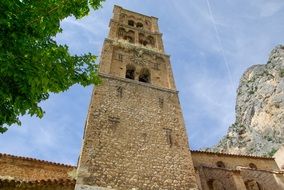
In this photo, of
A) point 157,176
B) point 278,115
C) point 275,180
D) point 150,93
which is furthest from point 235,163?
point 278,115

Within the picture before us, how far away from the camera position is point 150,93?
49.9 ft

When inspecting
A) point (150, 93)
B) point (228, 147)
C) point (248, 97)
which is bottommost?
point (150, 93)

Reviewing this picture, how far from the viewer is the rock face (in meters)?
28.4

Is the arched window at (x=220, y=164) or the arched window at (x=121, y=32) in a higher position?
the arched window at (x=121, y=32)

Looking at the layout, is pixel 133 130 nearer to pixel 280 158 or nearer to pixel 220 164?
pixel 220 164

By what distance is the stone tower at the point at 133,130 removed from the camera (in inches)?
413

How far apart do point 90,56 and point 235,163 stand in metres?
15.0

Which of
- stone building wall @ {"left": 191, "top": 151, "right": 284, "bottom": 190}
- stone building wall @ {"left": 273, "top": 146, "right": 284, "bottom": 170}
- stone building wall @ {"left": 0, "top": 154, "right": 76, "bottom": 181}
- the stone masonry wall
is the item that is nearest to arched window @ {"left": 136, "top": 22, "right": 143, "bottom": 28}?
the stone masonry wall

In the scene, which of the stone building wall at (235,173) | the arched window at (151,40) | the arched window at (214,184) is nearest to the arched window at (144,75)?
the arched window at (151,40)

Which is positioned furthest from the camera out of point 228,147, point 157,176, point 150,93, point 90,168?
point 228,147

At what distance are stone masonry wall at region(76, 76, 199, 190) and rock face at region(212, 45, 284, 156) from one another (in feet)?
54.0

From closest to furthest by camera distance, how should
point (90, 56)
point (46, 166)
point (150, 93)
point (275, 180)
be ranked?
point (90, 56) < point (46, 166) < point (150, 93) < point (275, 180)

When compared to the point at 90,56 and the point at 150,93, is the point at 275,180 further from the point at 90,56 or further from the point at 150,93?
the point at 90,56

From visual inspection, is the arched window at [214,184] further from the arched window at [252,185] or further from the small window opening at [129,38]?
the small window opening at [129,38]
